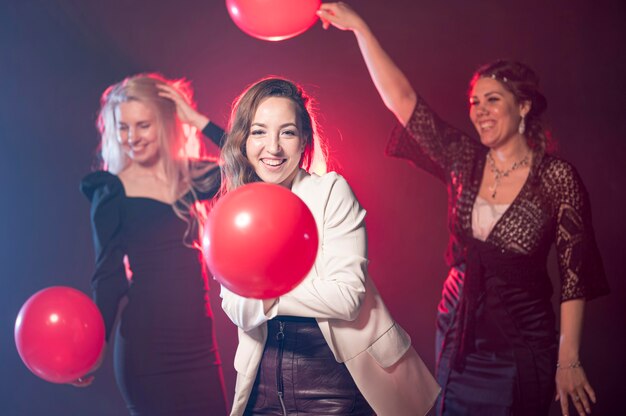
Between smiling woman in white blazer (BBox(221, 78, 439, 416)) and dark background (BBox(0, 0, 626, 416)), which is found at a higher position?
dark background (BBox(0, 0, 626, 416))

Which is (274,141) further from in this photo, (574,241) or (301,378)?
(574,241)

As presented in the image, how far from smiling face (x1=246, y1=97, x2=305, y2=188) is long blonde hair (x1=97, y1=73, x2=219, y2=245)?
0.78 metres

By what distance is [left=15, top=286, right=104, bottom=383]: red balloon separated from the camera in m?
2.37

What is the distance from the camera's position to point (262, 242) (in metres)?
1.70

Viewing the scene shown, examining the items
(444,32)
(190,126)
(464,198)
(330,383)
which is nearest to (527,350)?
(464,198)

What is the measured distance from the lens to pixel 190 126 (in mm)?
3029

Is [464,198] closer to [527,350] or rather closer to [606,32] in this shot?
[527,350]

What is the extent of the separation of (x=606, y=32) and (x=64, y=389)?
2849mm

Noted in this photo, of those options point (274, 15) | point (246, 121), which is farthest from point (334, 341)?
point (274, 15)

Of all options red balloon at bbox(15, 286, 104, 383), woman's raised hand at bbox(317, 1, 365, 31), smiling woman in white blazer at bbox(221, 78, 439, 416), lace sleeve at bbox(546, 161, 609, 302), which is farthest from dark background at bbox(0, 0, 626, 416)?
smiling woman in white blazer at bbox(221, 78, 439, 416)

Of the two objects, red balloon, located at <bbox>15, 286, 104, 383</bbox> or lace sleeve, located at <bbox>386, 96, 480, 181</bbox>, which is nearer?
red balloon, located at <bbox>15, 286, 104, 383</bbox>

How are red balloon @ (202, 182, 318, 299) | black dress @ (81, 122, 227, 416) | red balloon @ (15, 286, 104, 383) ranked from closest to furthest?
red balloon @ (202, 182, 318, 299)
red balloon @ (15, 286, 104, 383)
black dress @ (81, 122, 227, 416)

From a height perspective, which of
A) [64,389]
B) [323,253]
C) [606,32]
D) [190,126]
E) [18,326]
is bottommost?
[64,389]

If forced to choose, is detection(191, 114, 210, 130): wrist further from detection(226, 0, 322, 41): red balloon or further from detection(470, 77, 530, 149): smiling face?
detection(470, 77, 530, 149): smiling face
